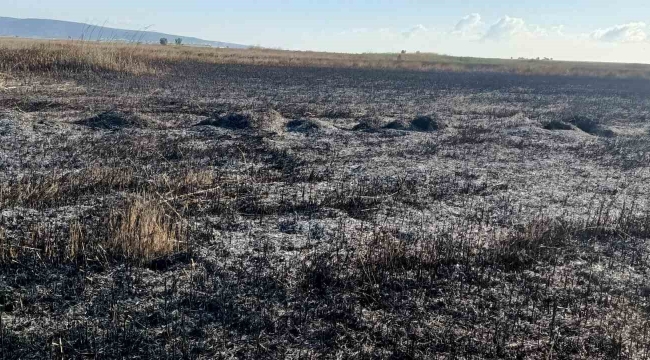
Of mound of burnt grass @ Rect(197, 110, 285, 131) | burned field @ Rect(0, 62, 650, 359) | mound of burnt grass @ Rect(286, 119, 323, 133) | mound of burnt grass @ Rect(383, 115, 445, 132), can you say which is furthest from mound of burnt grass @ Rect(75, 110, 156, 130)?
mound of burnt grass @ Rect(383, 115, 445, 132)

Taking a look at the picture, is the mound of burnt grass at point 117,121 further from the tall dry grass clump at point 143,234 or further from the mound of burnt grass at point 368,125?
the tall dry grass clump at point 143,234

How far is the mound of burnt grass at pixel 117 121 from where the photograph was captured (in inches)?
458

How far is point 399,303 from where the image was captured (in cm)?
491

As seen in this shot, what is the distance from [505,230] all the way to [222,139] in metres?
6.23

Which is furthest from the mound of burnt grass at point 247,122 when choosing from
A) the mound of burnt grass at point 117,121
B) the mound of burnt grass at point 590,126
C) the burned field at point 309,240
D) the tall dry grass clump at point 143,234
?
the mound of burnt grass at point 590,126

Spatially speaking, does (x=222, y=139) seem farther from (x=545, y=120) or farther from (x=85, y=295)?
(x=545, y=120)

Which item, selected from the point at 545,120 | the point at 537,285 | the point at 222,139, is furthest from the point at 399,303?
the point at 545,120

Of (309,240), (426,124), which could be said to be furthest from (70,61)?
(309,240)

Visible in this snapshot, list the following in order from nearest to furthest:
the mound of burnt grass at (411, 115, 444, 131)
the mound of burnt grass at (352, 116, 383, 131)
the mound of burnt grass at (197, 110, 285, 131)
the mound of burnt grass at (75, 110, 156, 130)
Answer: the mound of burnt grass at (75, 110, 156, 130), the mound of burnt grass at (197, 110, 285, 131), the mound of burnt grass at (352, 116, 383, 131), the mound of burnt grass at (411, 115, 444, 131)

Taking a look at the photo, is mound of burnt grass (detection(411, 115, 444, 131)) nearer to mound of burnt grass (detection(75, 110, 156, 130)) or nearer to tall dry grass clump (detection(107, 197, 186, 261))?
mound of burnt grass (detection(75, 110, 156, 130))

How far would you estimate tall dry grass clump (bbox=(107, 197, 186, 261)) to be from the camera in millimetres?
5461

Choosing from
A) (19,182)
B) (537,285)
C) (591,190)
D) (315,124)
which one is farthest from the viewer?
(315,124)

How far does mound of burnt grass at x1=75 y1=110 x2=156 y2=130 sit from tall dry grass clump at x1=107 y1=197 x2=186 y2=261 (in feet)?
19.3

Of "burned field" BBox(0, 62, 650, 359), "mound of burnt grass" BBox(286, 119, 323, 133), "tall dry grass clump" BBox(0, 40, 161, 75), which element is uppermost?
"tall dry grass clump" BBox(0, 40, 161, 75)
